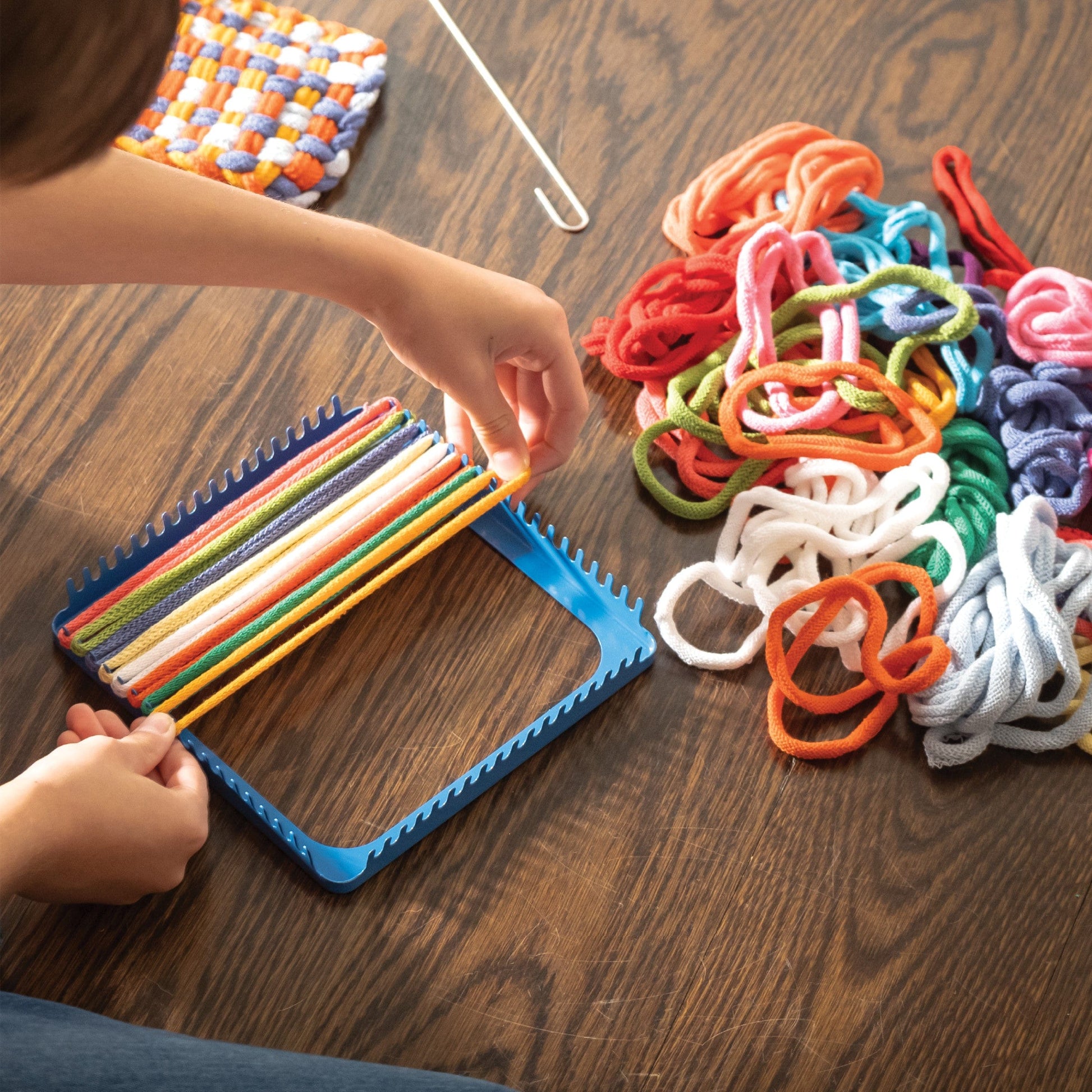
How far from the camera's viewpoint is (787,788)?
0.89m

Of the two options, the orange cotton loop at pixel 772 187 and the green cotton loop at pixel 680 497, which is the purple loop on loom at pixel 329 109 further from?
the green cotton loop at pixel 680 497

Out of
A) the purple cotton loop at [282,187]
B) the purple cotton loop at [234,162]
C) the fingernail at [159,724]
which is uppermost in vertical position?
the purple cotton loop at [234,162]

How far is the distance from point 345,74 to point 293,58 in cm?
5

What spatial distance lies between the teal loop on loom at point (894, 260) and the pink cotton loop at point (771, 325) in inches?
1.4

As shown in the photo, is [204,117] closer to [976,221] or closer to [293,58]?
[293,58]

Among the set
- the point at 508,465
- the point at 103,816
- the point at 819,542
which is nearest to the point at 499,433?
the point at 508,465

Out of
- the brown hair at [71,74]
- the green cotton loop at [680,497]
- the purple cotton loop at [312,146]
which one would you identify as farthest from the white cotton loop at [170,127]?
the brown hair at [71,74]

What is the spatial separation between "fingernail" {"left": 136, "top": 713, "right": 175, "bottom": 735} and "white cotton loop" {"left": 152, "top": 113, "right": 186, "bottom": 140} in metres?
0.58

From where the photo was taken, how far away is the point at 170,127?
1.11 meters

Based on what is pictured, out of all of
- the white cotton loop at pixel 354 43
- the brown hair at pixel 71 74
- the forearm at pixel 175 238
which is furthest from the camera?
the white cotton loop at pixel 354 43

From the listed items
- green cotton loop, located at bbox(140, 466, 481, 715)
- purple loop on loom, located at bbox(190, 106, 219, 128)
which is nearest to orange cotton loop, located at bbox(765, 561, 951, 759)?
green cotton loop, located at bbox(140, 466, 481, 715)

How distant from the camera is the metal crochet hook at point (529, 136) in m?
1.13

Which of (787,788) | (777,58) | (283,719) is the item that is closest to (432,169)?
(777,58)

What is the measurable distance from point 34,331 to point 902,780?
83 centimetres
